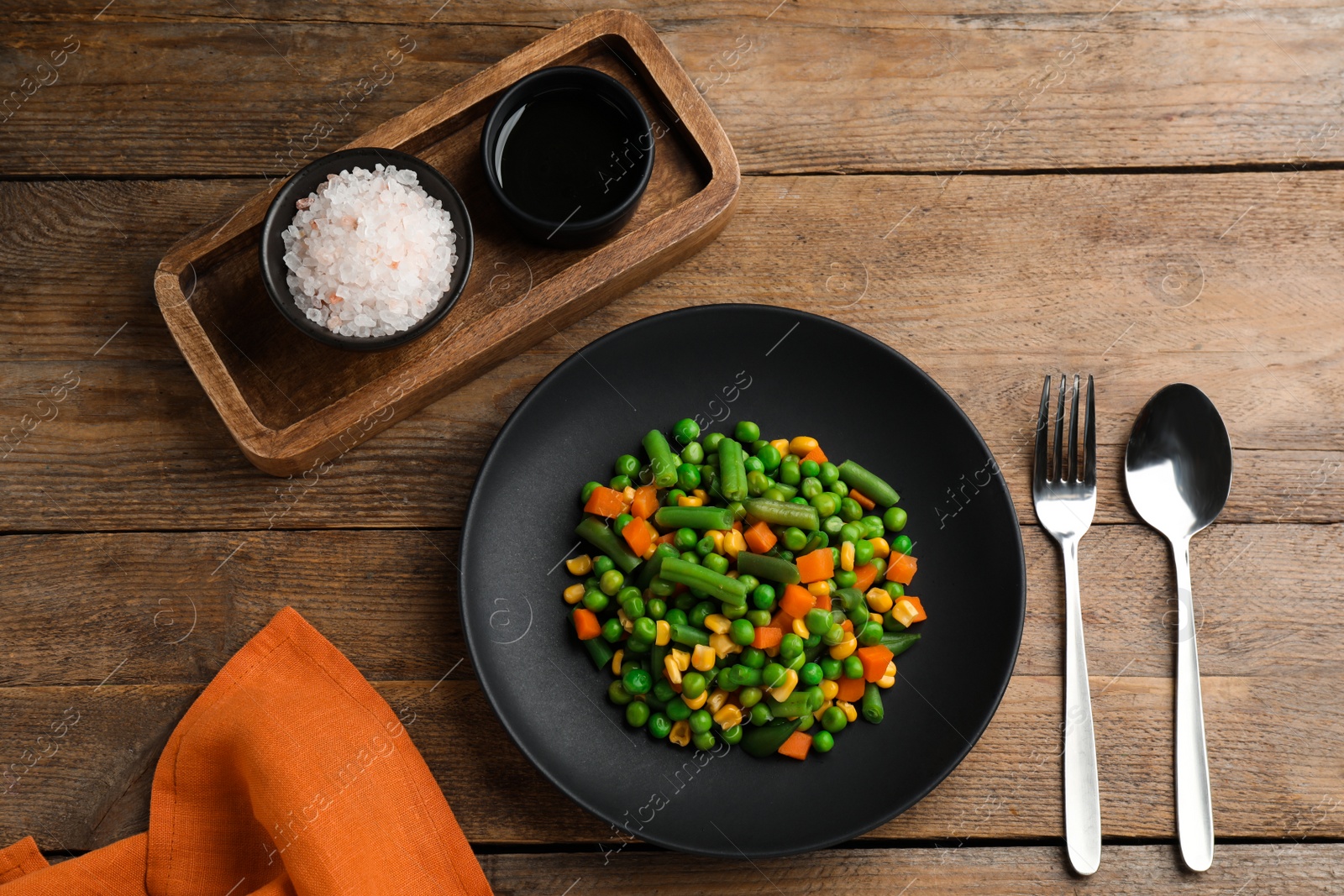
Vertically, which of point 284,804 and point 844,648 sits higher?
point 844,648

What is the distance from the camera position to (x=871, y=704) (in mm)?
2162

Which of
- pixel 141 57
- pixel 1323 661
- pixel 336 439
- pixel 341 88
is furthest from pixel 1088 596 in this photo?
pixel 141 57

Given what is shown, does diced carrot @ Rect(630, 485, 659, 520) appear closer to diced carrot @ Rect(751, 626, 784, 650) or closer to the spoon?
diced carrot @ Rect(751, 626, 784, 650)

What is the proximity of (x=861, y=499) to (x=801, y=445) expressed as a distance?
222 mm

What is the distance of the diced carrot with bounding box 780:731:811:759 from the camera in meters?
2.13

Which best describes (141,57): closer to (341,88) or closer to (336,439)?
(341,88)

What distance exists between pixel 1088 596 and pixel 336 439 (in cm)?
211

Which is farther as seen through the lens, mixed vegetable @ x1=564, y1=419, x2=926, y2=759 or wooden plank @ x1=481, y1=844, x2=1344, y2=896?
wooden plank @ x1=481, y1=844, x2=1344, y2=896

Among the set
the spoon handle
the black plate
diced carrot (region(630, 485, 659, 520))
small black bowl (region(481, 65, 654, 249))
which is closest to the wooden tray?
small black bowl (region(481, 65, 654, 249))

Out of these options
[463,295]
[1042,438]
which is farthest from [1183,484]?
[463,295]

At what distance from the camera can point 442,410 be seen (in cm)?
236

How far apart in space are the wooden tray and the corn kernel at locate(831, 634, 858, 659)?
1126 millimetres

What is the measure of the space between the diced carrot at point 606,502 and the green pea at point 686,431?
0.75ft

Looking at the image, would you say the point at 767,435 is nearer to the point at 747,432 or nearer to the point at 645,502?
the point at 747,432
